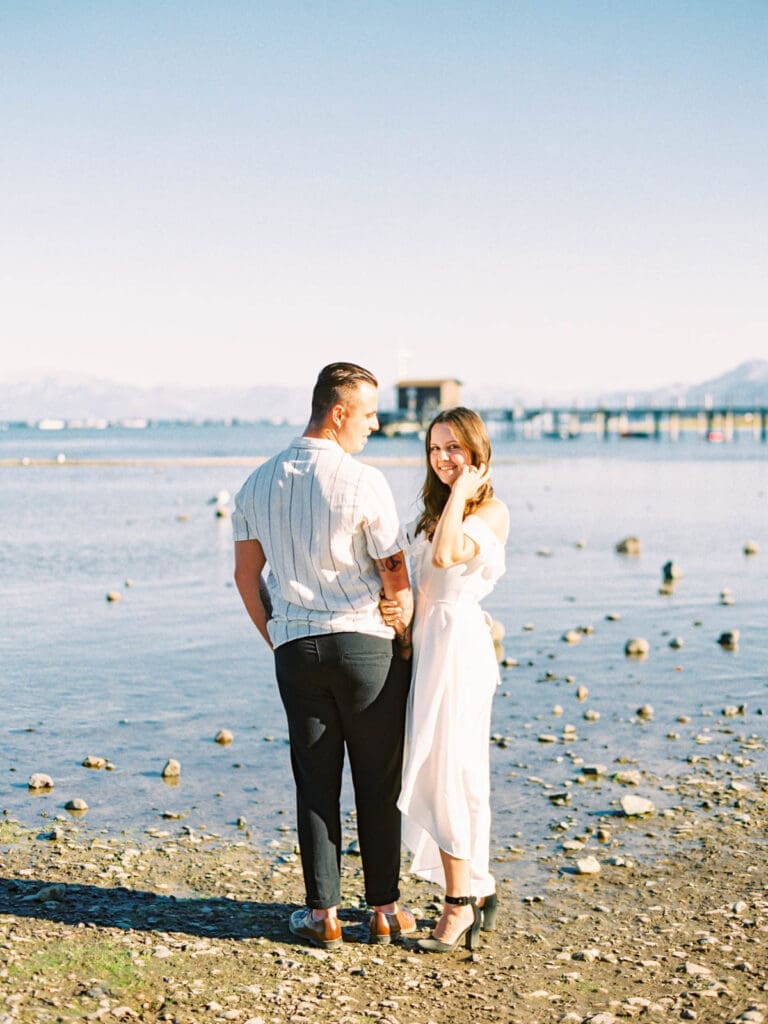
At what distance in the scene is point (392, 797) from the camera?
5.55 meters

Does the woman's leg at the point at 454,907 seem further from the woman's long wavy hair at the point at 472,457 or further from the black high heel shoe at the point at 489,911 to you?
the woman's long wavy hair at the point at 472,457

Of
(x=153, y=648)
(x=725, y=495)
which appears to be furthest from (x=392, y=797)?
(x=725, y=495)

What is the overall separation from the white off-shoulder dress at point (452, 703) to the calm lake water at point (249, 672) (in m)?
2.21

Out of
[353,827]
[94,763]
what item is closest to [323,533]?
[353,827]

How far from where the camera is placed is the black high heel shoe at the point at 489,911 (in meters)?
5.84

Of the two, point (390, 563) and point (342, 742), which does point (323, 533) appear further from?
point (342, 742)

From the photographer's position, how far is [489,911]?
19.2 feet

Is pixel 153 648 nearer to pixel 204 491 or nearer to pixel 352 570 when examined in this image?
pixel 352 570

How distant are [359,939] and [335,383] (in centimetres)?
281

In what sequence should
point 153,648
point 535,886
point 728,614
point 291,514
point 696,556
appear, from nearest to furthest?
point 291,514 < point 535,886 < point 153,648 < point 728,614 < point 696,556

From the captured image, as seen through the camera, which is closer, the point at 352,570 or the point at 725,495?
the point at 352,570

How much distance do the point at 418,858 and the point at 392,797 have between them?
1.25ft

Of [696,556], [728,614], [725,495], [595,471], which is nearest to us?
[728,614]

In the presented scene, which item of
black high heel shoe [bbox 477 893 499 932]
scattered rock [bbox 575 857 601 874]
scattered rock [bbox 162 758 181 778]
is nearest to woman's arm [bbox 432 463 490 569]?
black high heel shoe [bbox 477 893 499 932]
